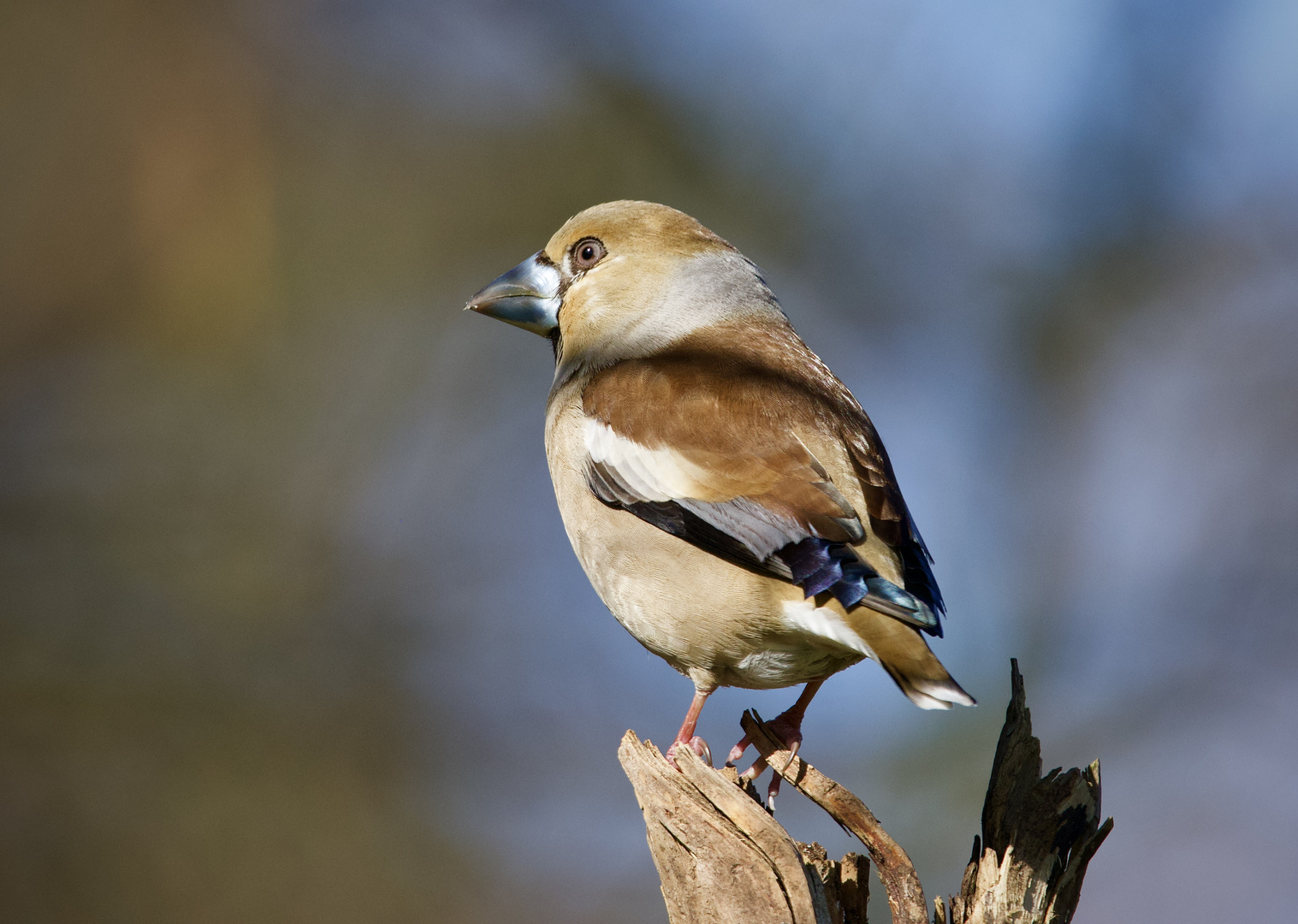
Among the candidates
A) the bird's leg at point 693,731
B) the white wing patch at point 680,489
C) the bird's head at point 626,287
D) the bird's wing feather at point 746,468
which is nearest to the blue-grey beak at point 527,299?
the bird's head at point 626,287

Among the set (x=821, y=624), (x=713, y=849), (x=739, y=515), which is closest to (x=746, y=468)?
(x=739, y=515)

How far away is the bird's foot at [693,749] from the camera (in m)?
2.90

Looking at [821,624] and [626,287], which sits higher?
[626,287]

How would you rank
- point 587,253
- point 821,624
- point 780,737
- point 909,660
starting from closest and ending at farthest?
1. point 909,660
2. point 821,624
3. point 780,737
4. point 587,253

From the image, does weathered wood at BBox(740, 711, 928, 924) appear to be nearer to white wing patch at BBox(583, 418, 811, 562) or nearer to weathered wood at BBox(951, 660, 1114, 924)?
weathered wood at BBox(951, 660, 1114, 924)

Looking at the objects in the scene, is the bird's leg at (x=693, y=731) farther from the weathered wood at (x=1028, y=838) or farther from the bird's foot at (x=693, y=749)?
the weathered wood at (x=1028, y=838)

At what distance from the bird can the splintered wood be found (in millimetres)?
151

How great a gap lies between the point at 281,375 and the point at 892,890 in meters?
7.04

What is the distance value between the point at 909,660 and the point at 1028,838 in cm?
76

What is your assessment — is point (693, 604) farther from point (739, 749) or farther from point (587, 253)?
point (587, 253)

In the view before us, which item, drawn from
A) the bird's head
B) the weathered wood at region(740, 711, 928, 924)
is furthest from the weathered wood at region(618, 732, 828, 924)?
the bird's head

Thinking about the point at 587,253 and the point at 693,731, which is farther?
Answer: the point at 587,253

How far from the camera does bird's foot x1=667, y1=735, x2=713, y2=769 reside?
9.52 feet

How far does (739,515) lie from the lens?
2910 mm
